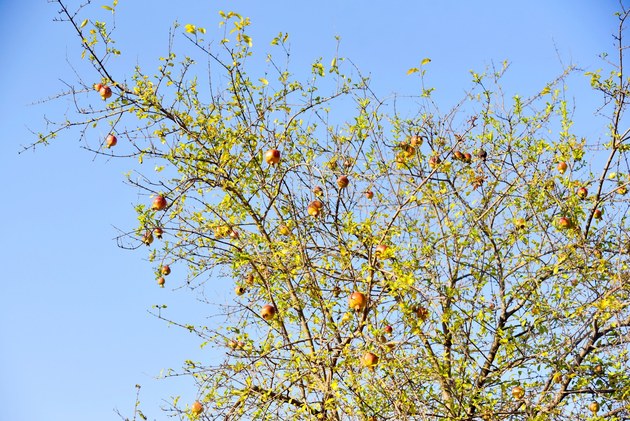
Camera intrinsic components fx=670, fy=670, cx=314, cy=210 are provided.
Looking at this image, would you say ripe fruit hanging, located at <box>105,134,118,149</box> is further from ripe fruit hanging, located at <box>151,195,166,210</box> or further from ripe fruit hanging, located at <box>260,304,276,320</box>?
ripe fruit hanging, located at <box>260,304,276,320</box>

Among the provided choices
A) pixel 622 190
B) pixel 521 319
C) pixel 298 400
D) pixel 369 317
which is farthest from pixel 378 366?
pixel 622 190

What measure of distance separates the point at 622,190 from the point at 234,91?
2.95 meters

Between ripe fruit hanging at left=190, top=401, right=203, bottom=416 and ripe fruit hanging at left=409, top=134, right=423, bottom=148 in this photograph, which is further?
ripe fruit hanging at left=409, top=134, right=423, bottom=148

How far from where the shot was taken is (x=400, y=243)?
4992mm

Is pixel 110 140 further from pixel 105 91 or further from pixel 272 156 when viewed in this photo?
pixel 272 156

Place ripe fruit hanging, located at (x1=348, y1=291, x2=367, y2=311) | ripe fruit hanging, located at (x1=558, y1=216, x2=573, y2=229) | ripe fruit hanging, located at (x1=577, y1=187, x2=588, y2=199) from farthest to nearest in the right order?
1. ripe fruit hanging, located at (x1=577, y1=187, x2=588, y2=199)
2. ripe fruit hanging, located at (x1=558, y1=216, x2=573, y2=229)
3. ripe fruit hanging, located at (x1=348, y1=291, x2=367, y2=311)

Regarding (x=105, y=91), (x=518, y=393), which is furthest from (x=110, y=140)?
(x=518, y=393)

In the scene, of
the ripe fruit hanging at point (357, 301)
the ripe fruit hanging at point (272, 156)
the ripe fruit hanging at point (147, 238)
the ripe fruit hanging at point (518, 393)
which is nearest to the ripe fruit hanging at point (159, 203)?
the ripe fruit hanging at point (147, 238)

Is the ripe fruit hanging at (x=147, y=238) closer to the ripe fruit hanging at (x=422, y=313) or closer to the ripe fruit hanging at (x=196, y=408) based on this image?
the ripe fruit hanging at (x=196, y=408)

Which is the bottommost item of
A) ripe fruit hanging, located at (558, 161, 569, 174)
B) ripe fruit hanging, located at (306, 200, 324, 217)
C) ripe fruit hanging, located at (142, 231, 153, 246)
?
ripe fruit hanging, located at (142, 231, 153, 246)

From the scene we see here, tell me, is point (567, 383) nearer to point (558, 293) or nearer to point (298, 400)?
point (558, 293)

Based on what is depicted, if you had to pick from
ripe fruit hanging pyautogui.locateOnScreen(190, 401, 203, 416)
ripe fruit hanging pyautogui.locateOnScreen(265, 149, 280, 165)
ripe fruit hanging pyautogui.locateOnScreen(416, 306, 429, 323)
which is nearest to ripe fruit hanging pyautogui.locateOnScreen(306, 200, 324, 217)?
ripe fruit hanging pyautogui.locateOnScreen(265, 149, 280, 165)

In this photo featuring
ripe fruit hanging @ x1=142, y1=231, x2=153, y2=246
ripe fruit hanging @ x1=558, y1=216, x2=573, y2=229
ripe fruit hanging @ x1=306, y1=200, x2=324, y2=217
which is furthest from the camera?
ripe fruit hanging @ x1=558, y1=216, x2=573, y2=229

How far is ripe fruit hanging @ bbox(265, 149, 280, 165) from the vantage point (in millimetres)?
4188
